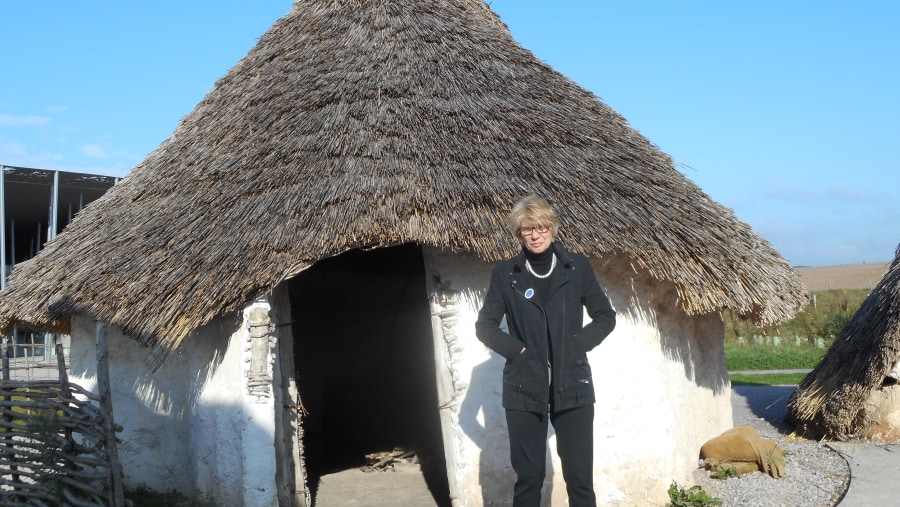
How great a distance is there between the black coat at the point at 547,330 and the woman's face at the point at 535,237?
0.24 feet

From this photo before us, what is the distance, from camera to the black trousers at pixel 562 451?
3.49m

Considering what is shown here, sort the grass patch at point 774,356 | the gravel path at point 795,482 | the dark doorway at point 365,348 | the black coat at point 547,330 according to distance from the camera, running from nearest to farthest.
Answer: the black coat at point 547,330 < the gravel path at point 795,482 < the dark doorway at point 365,348 < the grass patch at point 774,356

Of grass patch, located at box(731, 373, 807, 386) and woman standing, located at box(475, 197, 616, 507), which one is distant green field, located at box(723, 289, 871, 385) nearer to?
grass patch, located at box(731, 373, 807, 386)

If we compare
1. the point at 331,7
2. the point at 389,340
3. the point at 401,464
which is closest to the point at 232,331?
the point at 401,464

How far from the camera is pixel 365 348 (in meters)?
9.48

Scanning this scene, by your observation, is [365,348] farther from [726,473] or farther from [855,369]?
[855,369]

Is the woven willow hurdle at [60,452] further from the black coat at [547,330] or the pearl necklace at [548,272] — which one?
the pearl necklace at [548,272]

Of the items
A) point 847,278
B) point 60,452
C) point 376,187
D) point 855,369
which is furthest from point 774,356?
point 847,278

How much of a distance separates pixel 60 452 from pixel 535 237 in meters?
3.38

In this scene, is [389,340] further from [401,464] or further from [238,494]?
[238,494]

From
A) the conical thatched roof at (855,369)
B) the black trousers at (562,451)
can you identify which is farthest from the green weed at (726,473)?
the black trousers at (562,451)

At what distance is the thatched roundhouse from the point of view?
5023 mm

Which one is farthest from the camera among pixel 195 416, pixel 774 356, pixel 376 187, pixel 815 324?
pixel 815 324

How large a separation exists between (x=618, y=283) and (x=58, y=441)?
3.68m
